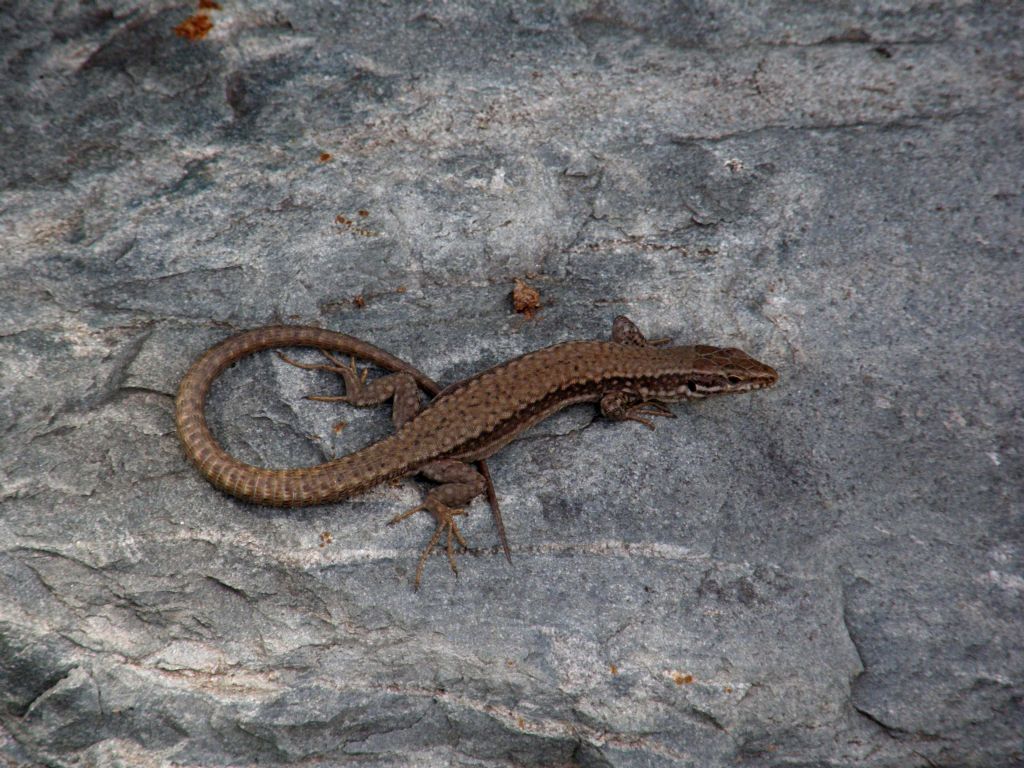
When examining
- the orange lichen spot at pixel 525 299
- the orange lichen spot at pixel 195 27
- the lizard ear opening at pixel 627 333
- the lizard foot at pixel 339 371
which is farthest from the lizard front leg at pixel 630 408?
the orange lichen spot at pixel 195 27

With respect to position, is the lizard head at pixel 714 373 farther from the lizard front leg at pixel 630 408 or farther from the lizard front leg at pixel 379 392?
the lizard front leg at pixel 379 392

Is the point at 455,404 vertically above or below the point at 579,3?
below

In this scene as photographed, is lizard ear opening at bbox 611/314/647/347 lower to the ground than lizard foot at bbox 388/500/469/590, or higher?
higher

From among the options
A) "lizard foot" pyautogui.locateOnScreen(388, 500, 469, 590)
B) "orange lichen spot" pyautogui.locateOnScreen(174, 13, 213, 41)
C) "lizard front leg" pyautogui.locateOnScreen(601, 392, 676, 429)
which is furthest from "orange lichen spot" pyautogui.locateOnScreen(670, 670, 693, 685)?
"orange lichen spot" pyautogui.locateOnScreen(174, 13, 213, 41)

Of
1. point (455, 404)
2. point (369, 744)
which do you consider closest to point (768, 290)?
point (455, 404)

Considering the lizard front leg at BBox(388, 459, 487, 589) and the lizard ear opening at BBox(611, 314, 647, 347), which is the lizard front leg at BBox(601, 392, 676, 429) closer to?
the lizard ear opening at BBox(611, 314, 647, 347)

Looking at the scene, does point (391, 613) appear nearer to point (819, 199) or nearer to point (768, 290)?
point (768, 290)

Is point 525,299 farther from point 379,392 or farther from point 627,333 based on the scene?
point 379,392

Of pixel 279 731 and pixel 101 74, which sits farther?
pixel 101 74
